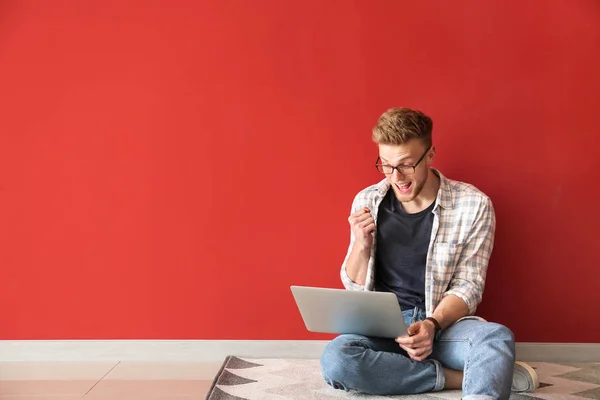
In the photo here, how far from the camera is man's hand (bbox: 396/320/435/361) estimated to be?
2412mm

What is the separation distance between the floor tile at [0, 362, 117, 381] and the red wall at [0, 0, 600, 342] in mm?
130

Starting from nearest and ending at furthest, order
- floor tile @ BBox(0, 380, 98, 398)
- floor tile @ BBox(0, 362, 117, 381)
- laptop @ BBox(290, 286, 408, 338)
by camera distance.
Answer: laptop @ BBox(290, 286, 408, 338) < floor tile @ BBox(0, 380, 98, 398) < floor tile @ BBox(0, 362, 117, 381)

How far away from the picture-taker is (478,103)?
3051 millimetres

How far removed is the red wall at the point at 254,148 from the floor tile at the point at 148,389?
1.23 ft

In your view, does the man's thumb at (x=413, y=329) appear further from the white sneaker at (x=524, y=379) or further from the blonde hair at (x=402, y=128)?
the blonde hair at (x=402, y=128)

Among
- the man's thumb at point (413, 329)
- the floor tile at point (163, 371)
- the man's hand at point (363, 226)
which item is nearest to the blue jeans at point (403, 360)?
the man's thumb at point (413, 329)

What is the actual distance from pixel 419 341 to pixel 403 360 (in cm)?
14

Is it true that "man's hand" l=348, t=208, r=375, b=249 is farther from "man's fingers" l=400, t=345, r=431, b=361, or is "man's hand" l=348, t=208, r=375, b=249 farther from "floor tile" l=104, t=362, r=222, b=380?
"floor tile" l=104, t=362, r=222, b=380

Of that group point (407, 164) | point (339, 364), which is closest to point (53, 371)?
point (339, 364)

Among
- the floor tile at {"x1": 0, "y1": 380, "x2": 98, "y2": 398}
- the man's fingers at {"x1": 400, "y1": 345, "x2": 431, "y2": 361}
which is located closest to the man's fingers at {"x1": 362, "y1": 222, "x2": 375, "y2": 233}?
the man's fingers at {"x1": 400, "y1": 345, "x2": 431, "y2": 361}

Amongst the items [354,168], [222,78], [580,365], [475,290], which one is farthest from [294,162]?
[580,365]

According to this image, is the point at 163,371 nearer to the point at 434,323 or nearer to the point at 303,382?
the point at 303,382

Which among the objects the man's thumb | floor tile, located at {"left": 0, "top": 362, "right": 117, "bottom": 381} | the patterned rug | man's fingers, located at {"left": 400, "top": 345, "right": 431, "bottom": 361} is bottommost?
the patterned rug

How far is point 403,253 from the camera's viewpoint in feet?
9.12
